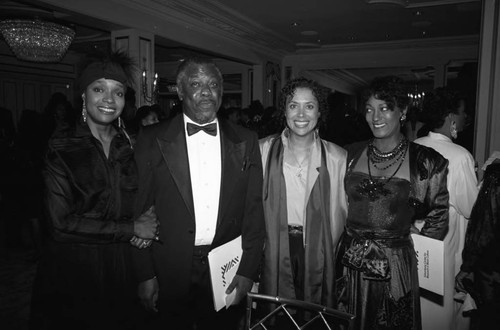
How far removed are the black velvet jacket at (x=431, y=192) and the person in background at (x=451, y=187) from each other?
0.39m

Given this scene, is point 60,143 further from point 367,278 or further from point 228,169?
point 367,278

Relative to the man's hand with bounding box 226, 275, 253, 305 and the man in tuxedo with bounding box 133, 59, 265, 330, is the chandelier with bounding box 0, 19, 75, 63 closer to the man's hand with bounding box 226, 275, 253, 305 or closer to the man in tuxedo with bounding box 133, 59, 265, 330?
the man in tuxedo with bounding box 133, 59, 265, 330

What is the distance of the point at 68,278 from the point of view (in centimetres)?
153

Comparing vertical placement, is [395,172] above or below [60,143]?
below


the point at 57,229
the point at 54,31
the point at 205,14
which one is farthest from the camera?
the point at 205,14

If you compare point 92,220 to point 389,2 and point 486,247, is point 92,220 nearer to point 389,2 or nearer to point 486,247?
point 486,247

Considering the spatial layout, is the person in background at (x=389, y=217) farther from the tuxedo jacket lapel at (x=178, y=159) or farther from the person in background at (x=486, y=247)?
the tuxedo jacket lapel at (x=178, y=159)

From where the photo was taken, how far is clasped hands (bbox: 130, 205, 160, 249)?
1.56 metres

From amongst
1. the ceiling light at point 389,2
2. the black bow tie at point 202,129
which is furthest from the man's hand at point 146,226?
the ceiling light at point 389,2

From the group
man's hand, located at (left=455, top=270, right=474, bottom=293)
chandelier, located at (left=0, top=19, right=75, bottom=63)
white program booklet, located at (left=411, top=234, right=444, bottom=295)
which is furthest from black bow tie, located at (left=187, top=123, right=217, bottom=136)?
chandelier, located at (left=0, top=19, right=75, bottom=63)

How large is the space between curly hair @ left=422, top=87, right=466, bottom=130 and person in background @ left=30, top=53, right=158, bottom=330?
1.89 m

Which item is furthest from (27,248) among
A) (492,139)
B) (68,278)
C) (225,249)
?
(492,139)

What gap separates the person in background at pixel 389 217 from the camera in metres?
1.82

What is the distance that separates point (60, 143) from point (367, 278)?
5.08 feet
